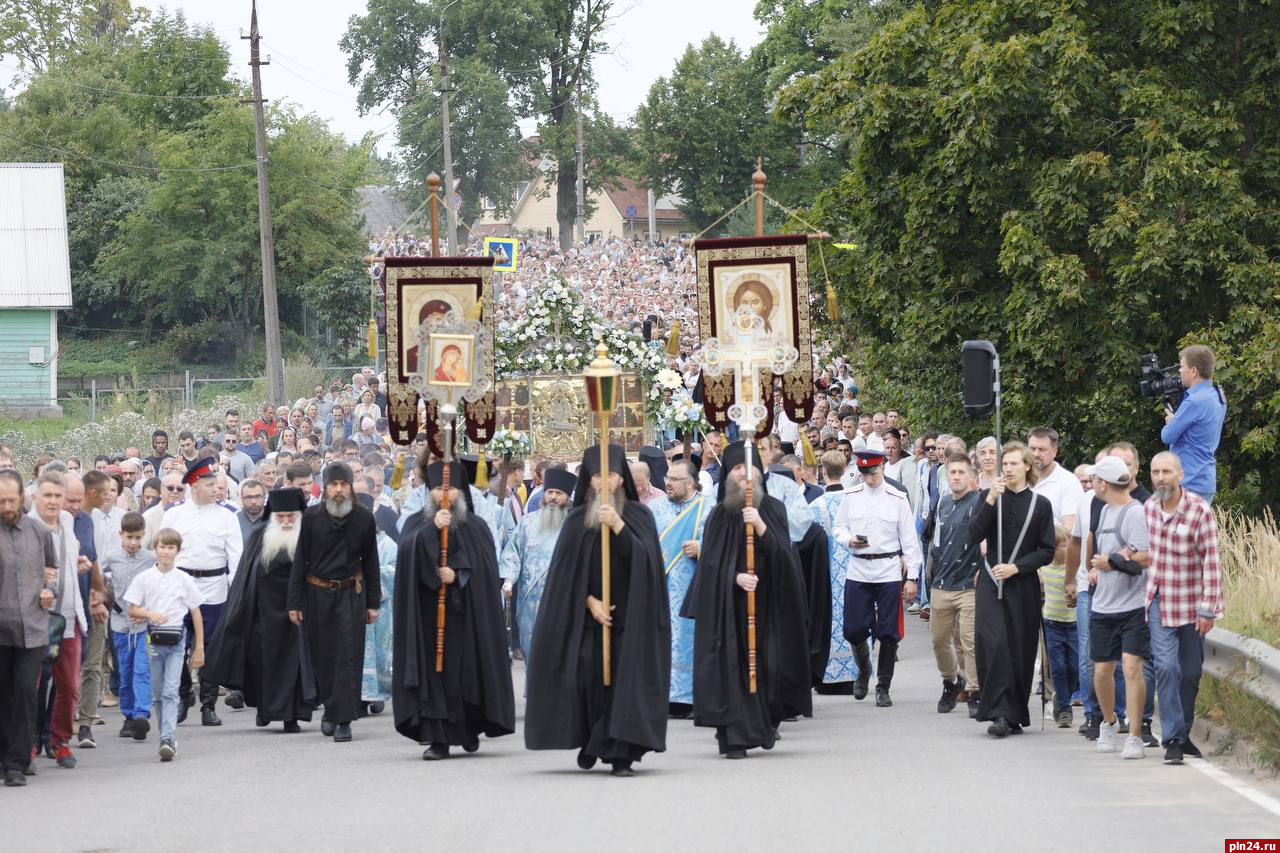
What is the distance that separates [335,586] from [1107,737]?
557 centimetres

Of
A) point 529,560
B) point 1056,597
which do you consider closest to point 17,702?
point 529,560

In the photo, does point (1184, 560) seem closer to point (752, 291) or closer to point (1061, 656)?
point (1061, 656)

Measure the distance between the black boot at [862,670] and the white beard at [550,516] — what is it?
2606mm

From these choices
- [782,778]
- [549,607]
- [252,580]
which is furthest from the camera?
[252,580]

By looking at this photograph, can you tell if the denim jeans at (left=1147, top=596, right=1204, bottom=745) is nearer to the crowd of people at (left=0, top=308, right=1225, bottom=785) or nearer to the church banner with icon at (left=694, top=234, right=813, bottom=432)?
the crowd of people at (left=0, top=308, right=1225, bottom=785)

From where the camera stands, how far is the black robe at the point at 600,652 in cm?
1178

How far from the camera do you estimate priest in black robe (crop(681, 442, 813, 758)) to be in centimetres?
1245

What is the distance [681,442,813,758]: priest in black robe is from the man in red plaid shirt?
7.95 feet

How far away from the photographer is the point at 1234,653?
1190 cm

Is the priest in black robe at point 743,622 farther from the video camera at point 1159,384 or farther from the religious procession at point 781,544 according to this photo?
the video camera at point 1159,384

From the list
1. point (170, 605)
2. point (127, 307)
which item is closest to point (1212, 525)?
point (170, 605)

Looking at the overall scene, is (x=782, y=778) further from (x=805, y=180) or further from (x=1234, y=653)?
(x=805, y=180)

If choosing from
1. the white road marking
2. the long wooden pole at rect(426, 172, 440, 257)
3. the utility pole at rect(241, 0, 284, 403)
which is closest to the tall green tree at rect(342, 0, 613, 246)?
the utility pole at rect(241, 0, 284, 403)

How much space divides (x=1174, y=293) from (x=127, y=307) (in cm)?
4214
